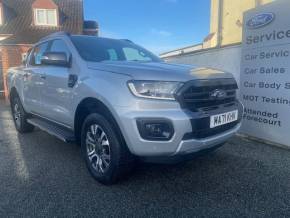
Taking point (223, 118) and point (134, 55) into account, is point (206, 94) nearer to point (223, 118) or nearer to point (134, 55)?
point (223, 118)

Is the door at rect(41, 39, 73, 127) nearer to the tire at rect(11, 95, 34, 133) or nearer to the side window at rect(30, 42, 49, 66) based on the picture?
the side window at rect(30, 42, 49, 66)

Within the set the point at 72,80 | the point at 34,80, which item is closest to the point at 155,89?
the point at 72,80

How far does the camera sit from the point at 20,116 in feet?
18.4

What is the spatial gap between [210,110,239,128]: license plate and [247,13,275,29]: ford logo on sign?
216cm

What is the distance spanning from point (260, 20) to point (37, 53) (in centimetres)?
402

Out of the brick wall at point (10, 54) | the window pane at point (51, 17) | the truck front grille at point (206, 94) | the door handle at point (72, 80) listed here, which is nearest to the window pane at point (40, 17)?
the window pane at point (51, 17)

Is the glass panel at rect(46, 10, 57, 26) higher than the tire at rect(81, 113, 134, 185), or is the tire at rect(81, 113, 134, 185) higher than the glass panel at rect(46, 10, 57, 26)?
the glass panel at rect(46, 10, 57, 26)


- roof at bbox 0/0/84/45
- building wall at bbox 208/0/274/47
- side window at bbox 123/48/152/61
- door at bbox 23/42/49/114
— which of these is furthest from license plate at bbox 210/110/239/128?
roof at bbox 0/0/84/45

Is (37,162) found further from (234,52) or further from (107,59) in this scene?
(234,52)

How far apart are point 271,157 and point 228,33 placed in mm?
10947

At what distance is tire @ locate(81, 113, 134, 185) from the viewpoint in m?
2.78

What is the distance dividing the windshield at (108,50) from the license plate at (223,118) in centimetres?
157

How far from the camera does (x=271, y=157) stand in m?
4.01

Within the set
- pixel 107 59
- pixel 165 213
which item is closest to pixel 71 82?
pixel 107 59
